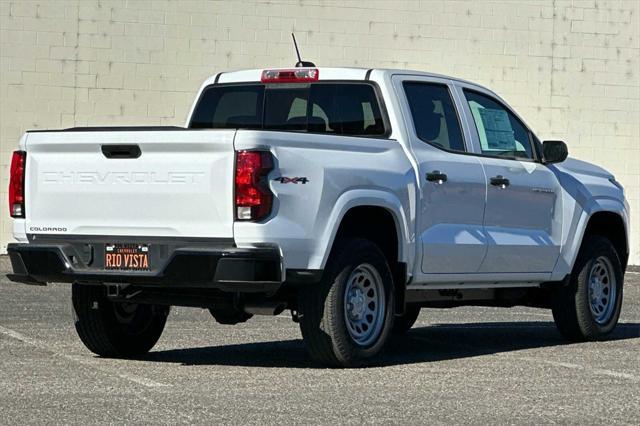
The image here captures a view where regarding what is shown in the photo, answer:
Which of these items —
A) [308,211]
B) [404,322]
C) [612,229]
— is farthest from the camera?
[612,229]

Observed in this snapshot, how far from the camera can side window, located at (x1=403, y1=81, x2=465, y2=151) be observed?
35.8 feet

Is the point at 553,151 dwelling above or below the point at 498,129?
below

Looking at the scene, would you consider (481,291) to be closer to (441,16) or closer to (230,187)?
(230,187)

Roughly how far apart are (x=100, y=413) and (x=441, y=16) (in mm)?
17274

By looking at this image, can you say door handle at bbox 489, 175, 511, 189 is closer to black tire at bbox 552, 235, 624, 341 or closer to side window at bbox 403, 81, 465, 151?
side window at bbox 403, 81, 465, 151

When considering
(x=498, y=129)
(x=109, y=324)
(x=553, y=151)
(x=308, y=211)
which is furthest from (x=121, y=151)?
(x=553, y=151)

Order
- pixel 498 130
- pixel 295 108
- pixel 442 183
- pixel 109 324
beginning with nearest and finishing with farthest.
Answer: pixel 109 324
pixel 442 183
pixel 295 108
pixel 498 130

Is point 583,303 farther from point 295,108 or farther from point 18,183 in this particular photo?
point 18,183

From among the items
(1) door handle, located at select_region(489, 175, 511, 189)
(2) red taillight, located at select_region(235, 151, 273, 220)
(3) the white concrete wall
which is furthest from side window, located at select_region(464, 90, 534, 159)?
(3) the white concrete wall

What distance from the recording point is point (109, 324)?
1056 cm

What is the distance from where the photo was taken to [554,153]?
11867 mm

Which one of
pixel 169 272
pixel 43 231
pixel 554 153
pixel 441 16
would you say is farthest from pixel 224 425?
pixel 441 16

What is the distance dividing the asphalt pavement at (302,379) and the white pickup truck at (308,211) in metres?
0.40

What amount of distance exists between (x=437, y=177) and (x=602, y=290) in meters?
2.63
